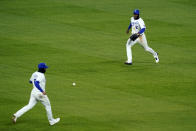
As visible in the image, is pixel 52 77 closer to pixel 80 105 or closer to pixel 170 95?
pixel 80 105

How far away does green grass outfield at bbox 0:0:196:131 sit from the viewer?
1655 cm

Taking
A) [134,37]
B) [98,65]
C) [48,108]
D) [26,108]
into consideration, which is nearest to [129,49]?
[134,37]

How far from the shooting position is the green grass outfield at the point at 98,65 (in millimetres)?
16547

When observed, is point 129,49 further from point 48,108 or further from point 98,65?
point 48,108

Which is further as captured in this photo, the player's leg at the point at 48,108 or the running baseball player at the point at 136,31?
the running baseball player at the point at 136,31

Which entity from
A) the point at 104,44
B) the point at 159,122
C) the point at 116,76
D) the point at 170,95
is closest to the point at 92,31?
the point at 104,44

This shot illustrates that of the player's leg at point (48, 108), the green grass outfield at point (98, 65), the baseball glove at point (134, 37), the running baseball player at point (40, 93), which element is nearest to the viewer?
the running baseball player at point (40, 93)

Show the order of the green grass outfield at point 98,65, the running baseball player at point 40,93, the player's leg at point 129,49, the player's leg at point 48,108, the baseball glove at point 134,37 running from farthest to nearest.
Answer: the player's leg at point 129,49
the baseball glove at point 134,37
the green grass outfield at point 98,65
the player's leg at point 48,108
the running baseball player at point 40,93

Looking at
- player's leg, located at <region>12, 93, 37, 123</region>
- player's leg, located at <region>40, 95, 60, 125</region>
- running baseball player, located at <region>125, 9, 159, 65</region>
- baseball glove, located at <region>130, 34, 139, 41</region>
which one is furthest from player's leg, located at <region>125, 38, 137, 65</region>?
player's leg, located at <region>12, 93, 37, 123</region>

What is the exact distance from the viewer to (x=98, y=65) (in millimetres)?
23125

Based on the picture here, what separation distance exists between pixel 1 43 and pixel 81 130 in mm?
12627

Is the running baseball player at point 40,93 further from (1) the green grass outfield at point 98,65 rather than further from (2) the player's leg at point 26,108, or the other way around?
(1) the green grass outfield at point 98,65

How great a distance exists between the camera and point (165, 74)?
21797 millimetres

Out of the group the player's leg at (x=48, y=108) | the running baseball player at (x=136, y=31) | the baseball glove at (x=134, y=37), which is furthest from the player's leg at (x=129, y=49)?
the player's leg at (x=48, y=108)
